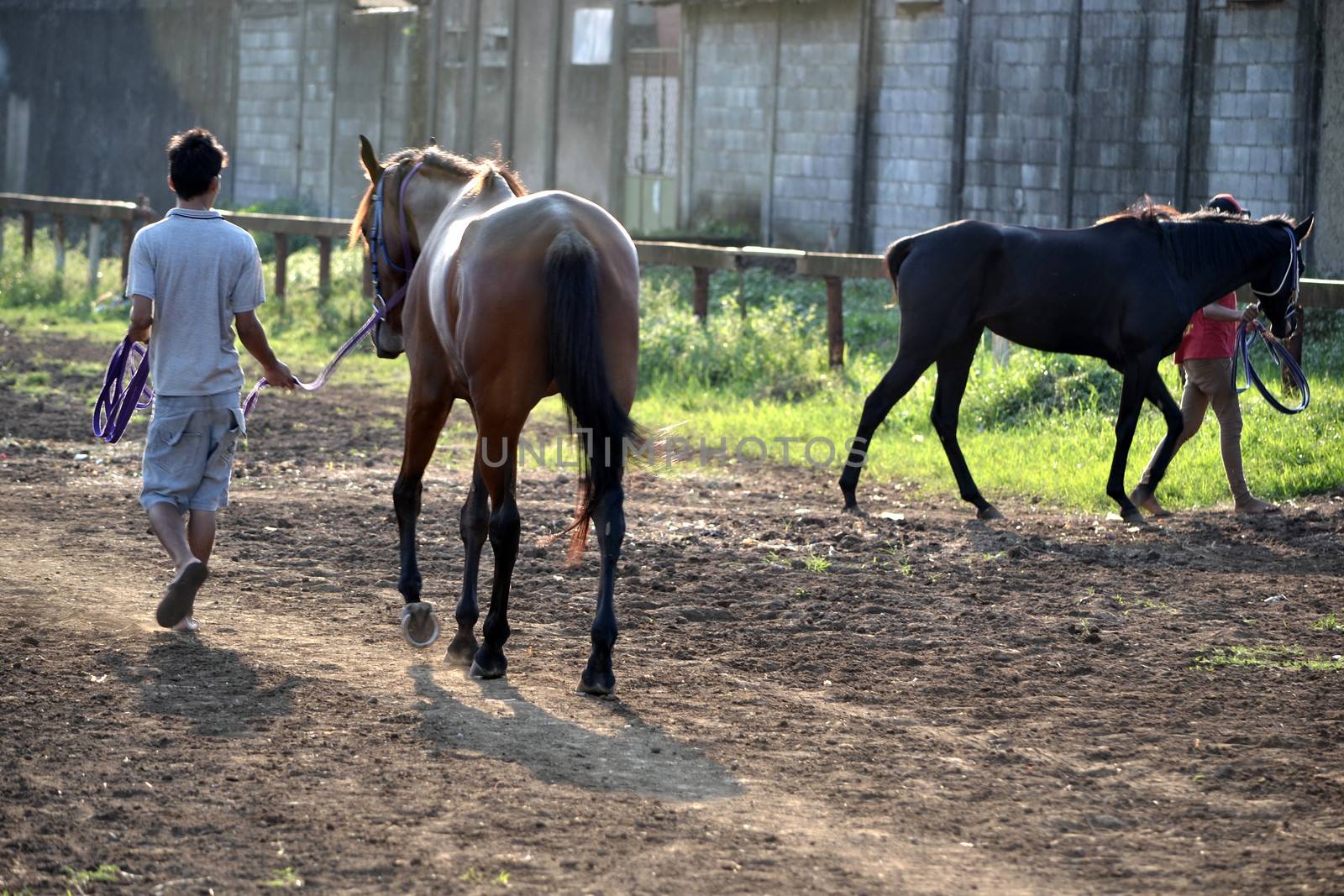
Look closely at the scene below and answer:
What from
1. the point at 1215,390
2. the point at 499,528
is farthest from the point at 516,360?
the point at 1215,390

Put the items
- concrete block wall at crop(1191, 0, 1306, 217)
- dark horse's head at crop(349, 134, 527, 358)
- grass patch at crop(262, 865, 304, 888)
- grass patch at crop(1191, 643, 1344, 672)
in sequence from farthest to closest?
concrete block wall at crop(1191, 0, 1306, 217), dark horse's head at crop(349, 134, 527, 358), grass patch at crop(1191, 643, 1344, 672), grass patch at crop(262, 865, 304, 888)

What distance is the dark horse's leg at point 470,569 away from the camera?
18.6 feet

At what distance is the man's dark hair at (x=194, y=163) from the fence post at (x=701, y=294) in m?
7.99

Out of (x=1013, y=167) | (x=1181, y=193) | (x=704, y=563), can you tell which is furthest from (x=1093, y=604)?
(x=1013, y=167)

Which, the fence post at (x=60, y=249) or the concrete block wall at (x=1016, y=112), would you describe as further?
the fence post at (x=60, y=249)

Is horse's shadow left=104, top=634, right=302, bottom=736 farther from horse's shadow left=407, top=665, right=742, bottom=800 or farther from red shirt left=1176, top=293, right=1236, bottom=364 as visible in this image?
red shirt left=1176, top=293, right=1236, bottom=364

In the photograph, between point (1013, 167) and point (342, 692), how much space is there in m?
11.9

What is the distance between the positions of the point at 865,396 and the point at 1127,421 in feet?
10.7

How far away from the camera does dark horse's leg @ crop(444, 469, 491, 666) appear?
5676 mm

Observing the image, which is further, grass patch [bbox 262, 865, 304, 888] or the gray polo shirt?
the gray polo shirt

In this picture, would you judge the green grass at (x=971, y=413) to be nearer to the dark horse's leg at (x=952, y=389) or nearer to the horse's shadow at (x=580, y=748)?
the dark horse's leg at (x=952, y=389)

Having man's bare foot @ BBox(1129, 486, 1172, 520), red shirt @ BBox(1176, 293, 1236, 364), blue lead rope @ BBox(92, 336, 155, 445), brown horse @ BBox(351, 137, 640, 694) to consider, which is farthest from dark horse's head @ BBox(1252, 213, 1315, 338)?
blue lead rope @ BBox(92, 336, 155, 445)

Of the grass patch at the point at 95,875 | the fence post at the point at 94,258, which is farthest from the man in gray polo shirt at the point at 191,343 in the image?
the fence post at the point at 94,258

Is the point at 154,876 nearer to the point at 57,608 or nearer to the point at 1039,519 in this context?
the point at 57,608
